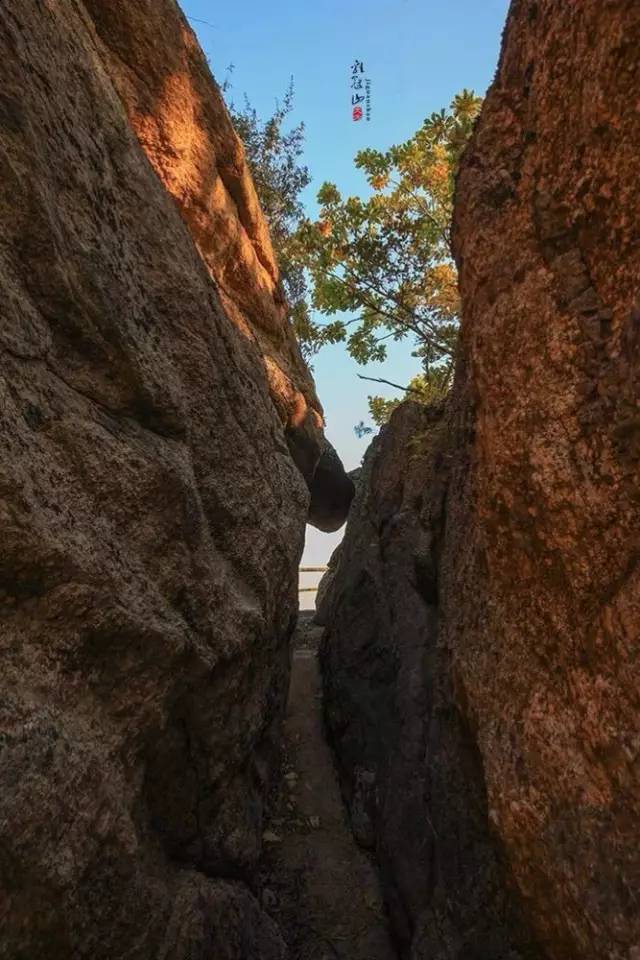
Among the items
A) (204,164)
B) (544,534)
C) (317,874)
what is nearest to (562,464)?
(544,534)

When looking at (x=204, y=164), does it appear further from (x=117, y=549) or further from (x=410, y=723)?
(x=410, y=723)

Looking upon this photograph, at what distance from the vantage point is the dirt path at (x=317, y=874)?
610 centimetres

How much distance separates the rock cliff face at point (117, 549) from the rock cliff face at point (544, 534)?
1.99 meters

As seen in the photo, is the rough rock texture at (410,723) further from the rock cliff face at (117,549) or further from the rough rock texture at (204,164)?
the rough rock texture at (204,164)

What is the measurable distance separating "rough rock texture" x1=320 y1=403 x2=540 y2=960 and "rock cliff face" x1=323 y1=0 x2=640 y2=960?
4 cm

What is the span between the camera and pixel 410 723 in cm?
709

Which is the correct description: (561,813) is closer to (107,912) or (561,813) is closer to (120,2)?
(107,912)

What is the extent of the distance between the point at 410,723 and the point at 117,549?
4497 mm

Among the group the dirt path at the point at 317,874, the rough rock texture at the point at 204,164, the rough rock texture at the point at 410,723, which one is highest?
the rough rock texture at the point at 204,164

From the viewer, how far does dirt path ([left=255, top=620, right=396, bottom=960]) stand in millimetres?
6102

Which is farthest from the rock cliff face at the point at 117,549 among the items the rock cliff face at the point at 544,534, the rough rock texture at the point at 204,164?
the rock cliff face at the point at 544,534

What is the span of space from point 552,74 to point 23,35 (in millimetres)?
3784

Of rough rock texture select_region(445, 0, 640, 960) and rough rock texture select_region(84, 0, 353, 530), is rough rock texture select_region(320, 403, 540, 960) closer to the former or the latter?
rough rock texture select_region(445, 0, 640, 960)

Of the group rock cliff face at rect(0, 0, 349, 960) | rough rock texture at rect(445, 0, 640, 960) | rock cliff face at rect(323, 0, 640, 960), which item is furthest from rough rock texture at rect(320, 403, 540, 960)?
rock cliff face at rect(0, 0, 349, 960)
